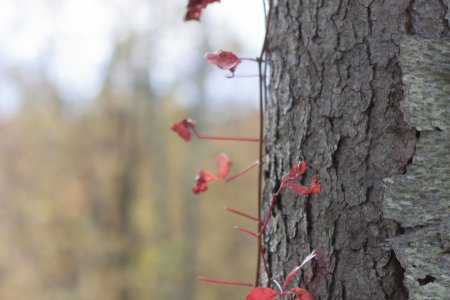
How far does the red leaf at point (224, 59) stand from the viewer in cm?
84

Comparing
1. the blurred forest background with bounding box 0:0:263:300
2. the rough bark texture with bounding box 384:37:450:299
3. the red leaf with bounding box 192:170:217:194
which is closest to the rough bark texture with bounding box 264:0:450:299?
the rough bark texture with bounding box 384:37:450:299

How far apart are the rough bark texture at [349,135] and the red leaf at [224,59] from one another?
0.30 ft

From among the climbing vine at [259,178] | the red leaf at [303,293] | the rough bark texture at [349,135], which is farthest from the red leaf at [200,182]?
the red leaf at [303,293]

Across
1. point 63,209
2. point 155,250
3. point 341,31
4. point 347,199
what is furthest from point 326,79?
point 155,250

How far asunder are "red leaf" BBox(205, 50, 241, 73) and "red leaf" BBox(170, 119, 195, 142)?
19 cm

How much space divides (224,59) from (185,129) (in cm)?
21

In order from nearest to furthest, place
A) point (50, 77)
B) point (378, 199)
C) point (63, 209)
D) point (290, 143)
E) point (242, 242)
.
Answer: point (378, 199), point (290, 143), point (50, 77), point (63, 209), point (242, 242)

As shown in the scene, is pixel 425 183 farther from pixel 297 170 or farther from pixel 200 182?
pixel 200 182

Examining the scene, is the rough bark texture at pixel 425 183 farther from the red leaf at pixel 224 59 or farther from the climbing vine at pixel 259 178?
the red leaf at pixel 224 59

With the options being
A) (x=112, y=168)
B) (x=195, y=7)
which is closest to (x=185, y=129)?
(x=195, y=7)

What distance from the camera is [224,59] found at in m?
0.84

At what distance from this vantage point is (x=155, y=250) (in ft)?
29.1

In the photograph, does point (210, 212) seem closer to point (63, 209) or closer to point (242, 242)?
point (242, 242)

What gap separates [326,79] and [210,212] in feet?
29.0
